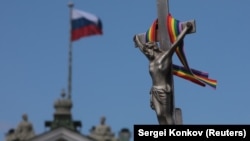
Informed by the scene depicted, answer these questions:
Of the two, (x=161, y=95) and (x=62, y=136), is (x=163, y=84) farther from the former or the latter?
(x=62, y=136)

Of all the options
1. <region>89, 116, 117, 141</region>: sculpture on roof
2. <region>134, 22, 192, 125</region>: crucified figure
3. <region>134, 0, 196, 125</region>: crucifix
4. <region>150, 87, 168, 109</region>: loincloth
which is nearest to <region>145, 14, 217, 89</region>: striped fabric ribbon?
<region>134, 0, 196, 125</region>: crucifix

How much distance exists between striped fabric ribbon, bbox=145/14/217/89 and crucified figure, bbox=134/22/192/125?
35cm

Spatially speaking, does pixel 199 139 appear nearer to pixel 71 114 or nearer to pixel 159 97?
pixel 159 97

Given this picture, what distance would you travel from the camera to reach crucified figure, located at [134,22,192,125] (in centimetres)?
1655

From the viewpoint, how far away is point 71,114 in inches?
2320

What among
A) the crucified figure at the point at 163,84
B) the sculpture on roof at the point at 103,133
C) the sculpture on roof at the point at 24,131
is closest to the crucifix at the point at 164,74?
the crucified figure at the point at 163,84

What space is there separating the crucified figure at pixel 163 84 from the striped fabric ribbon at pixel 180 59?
35cm

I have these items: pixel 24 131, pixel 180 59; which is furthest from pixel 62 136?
pixel 180 59

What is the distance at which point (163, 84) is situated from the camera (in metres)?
16.6

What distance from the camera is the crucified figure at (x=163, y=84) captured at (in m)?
16.5

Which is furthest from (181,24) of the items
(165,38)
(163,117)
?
(163,117)

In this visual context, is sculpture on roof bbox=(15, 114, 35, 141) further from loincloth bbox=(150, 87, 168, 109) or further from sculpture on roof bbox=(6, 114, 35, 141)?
loincloth bbox=(150, 87, 168, 109)

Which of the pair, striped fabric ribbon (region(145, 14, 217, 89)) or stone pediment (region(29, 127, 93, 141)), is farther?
stone pediment (region(29, 127, 93, 141))

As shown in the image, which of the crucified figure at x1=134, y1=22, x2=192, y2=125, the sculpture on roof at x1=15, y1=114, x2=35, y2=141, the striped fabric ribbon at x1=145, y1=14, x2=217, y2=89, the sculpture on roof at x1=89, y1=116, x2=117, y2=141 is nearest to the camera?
the crucified figure at x1=134, y1=22, x2=192, y2=125
